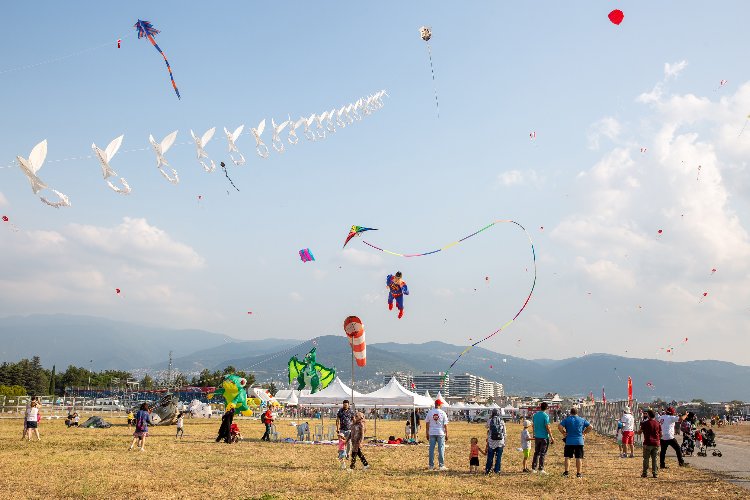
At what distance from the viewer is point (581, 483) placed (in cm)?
1253

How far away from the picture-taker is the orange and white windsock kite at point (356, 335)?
20.1 m

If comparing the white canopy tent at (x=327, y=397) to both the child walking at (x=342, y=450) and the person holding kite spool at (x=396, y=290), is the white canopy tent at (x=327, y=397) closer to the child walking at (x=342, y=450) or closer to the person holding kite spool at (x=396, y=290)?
the person holding kite spool at (x=396, y=290)

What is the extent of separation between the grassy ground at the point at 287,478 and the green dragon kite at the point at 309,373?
335 inches

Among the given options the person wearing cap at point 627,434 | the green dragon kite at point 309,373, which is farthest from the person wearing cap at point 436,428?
the green dragon kite at point 309,373

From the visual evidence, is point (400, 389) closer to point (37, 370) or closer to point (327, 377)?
point (327, 377)

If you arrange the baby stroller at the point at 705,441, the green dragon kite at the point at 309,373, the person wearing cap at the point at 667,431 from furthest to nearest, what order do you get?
the green dragon kite at the point at 309,373 < the baby stroller at the point at 705,441 < the person wearing cap at the point at 667,431

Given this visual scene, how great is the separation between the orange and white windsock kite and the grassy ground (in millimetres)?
3280

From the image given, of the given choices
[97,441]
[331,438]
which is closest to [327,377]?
[331,438]

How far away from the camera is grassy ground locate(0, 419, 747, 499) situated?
10703mm

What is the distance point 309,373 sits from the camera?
27.5 meters

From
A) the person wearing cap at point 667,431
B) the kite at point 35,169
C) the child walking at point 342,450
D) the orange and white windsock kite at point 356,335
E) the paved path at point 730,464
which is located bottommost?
the paved path at point 730,464

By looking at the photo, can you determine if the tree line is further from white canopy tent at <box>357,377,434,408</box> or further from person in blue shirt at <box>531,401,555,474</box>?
person in blue shirt at <box>531,401,555,474</box>

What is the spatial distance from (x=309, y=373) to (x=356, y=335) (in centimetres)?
819

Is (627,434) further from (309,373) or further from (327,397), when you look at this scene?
(309,373)
